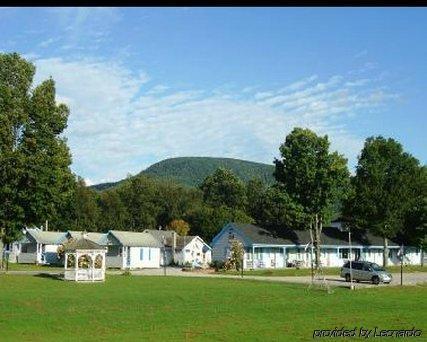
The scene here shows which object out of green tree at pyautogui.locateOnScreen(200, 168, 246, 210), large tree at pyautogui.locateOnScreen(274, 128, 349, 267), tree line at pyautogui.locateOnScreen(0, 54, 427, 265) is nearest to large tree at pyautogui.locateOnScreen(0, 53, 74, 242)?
tree line at pyautogui.locateOnScreen(0, 54, 427, 265)

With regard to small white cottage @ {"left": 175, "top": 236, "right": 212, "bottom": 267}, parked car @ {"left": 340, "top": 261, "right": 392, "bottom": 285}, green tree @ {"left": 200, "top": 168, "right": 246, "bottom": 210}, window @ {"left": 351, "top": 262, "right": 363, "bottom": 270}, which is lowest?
parked car @ {"left": 340, "top": 261, "right": 392, "bottom": 285}

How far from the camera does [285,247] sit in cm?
7231

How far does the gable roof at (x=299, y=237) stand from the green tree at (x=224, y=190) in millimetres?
43850

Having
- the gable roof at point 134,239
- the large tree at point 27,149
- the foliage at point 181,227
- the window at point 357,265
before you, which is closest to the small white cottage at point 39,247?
the gable roof at point 134,239

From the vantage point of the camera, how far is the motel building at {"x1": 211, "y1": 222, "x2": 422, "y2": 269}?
69.7 m

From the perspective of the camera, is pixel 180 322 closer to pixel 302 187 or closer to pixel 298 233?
pixel 302 187

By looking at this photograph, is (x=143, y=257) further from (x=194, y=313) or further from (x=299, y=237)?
(x=194, y=313)

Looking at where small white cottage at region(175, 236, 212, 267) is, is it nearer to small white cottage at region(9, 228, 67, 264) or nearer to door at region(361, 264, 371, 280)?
small white cottage at region(9, 228, 67, 264)

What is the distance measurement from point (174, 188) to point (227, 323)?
10887cm

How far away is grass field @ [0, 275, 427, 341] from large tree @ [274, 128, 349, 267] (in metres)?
35.7

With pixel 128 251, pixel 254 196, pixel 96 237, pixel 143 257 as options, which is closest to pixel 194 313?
pixel 128 251

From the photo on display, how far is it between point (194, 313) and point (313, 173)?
4889 centimetres

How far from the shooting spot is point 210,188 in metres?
137

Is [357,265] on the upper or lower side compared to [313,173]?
lower
